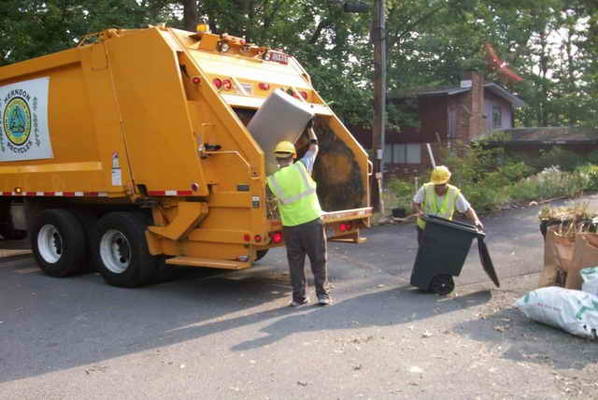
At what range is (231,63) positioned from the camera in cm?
709

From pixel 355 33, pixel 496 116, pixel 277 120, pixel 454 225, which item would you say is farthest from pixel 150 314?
pixel 496 116

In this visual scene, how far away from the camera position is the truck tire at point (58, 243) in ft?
25.3

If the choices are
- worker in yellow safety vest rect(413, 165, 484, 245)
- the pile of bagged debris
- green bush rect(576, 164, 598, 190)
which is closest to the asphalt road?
the pile of bagged debris

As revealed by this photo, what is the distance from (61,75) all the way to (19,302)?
8.88ft


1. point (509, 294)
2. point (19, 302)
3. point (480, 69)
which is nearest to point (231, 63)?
point (19, 302)

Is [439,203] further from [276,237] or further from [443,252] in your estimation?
[276,237]

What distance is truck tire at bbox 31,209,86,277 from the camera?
7.71 m

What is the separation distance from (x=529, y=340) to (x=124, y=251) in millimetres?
4482

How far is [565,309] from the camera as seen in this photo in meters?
4.98

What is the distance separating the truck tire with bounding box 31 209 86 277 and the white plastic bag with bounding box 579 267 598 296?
5440 millimetres

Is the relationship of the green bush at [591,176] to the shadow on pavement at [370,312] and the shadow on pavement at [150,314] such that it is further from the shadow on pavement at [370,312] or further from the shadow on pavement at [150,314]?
the shadow on pavement at [150,314]

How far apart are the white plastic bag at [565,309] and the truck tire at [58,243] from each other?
5.06 m

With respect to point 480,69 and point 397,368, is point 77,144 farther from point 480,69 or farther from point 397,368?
point 480,69

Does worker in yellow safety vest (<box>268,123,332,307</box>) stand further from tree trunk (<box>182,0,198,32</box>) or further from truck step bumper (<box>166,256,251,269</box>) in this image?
tree trunk (<box>182,0,198,32</box>)
